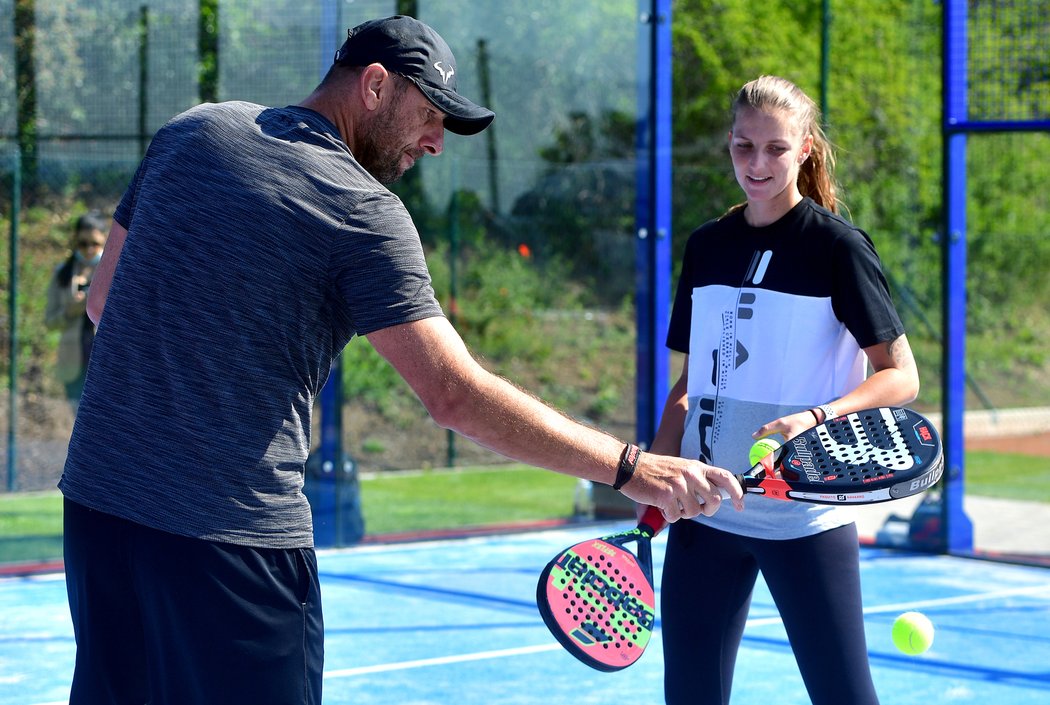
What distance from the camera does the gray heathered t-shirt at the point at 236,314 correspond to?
2234 millimetres

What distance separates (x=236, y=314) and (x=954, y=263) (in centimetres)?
592

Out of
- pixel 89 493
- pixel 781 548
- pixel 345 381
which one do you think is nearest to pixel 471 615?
pixel 345 381

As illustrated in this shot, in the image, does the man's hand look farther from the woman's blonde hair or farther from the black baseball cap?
the woman's blonde hair

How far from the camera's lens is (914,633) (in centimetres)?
418

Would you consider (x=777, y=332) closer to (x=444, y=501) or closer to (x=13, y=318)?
(x=444, y=501)

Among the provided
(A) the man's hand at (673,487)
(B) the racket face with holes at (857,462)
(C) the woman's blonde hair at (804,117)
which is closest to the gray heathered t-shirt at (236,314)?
(A) the man's hand at (673,487)

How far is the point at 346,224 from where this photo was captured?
2232 mm

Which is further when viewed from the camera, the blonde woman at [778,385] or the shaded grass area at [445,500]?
the shaded grass area at [445,500]

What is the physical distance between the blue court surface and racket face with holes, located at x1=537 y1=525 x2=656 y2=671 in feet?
5.86

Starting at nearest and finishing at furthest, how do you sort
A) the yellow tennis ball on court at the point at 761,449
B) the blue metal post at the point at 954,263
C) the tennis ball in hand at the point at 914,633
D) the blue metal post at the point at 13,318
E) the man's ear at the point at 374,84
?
the man's ear at the point at 374,84, the yellow tennis ball on court at the point at 761,449, the tennis ball in hand at the point at 914,633, the blue metal post at the point at 954,263, the blue metal post at the point at 13,318

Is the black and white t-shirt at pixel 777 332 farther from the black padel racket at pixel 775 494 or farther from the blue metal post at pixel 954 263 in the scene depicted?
the blue metal post at pixel 954 263

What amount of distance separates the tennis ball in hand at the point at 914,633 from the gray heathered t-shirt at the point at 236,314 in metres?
2.48

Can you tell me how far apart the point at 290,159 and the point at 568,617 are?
1.14 meters

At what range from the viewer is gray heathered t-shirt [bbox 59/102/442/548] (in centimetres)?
223
